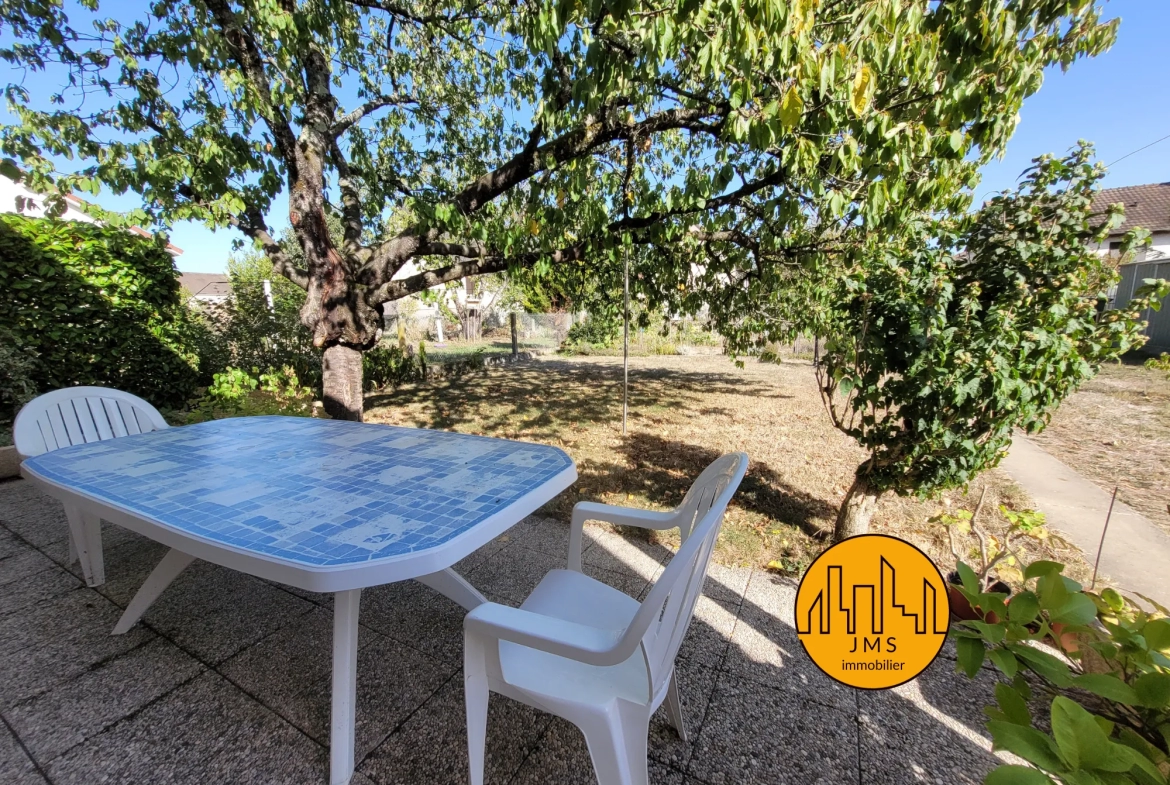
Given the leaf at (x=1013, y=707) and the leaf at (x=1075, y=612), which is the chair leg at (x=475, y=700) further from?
the leaf at (x=1075, y=612)

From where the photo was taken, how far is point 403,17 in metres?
3.94

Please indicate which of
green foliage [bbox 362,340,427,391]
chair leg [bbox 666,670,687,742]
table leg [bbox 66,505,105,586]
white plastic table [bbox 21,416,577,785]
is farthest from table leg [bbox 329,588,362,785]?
green foliage [bbox 362,340,427,391]

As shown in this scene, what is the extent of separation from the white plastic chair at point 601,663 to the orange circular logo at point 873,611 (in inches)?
14.8

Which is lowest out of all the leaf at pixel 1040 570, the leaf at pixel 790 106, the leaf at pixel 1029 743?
the leaf at pixel 1029 743

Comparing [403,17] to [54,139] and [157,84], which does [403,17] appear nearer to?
[157,84]

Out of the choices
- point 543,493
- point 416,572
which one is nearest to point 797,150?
point 543,493

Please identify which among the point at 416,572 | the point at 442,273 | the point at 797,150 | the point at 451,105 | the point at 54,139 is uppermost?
the point at 451,105

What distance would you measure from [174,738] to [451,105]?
5.63 meters

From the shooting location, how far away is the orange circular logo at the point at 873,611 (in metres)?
1.17

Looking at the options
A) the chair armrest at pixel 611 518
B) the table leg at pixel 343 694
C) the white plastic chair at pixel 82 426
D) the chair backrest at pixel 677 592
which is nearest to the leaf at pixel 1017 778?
the chair backrest at pixel 677 592

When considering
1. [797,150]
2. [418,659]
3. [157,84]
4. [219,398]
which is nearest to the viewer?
[418,659]

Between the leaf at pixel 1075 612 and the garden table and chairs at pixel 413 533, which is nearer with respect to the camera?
the leaf at pixel 1075 612

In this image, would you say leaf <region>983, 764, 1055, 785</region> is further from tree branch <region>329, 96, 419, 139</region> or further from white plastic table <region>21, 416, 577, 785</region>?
tree branch <region>329, 96, 419, 139</region>

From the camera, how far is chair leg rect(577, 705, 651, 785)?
3.33 ft
